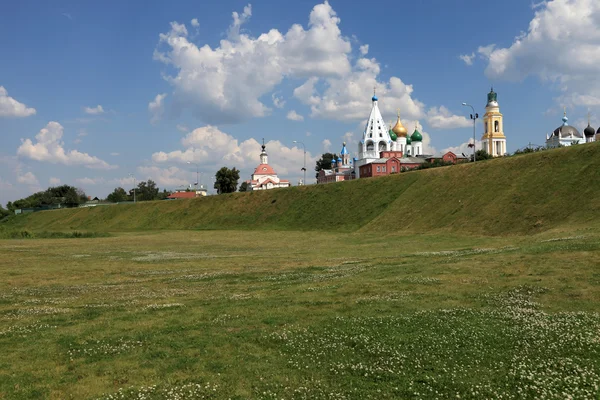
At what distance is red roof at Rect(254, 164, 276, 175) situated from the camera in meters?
187

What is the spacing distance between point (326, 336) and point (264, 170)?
177 meters

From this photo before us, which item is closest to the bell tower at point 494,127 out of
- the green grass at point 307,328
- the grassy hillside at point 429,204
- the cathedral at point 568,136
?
the cathedral at point 568,136

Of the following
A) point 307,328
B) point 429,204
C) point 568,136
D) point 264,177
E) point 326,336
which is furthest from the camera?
point 264,177

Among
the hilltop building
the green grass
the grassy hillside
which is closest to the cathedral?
the hilltop building

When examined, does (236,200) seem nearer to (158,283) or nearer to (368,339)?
(158,283)

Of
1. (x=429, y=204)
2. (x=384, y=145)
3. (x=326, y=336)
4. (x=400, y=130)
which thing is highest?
(x=400, y=130)

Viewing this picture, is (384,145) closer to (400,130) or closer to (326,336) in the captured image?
(400,130)

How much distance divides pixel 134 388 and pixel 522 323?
401 inches

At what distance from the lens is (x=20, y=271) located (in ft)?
101

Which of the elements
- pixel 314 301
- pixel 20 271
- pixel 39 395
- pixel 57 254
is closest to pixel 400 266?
pixel 314 301

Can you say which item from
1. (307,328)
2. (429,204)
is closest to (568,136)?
(429,204)

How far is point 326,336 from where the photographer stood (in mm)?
13023

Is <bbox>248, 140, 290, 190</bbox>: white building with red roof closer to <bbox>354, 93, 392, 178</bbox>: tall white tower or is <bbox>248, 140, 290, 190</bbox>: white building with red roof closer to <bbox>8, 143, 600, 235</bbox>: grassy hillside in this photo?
<bbox>354, 93, 392, 178</bbox>: tall white tower

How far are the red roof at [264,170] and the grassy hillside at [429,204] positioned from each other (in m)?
69.5
